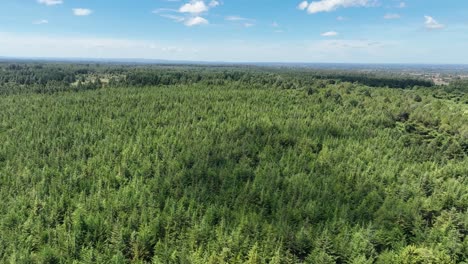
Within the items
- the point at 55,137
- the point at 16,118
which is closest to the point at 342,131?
the point at 55,137

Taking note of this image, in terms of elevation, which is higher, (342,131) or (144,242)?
(342,131)

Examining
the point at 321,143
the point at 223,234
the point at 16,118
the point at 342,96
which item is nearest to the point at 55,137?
the point at 16,118

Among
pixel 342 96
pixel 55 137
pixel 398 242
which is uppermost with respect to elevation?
pixel 342 96

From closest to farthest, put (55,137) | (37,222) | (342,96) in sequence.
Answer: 1. (37,222)
2. (55,137)
3. (342,96)

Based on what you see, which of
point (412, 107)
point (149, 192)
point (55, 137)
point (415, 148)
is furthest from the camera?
point (412, 107)

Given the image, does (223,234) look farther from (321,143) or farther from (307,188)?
(321,143)

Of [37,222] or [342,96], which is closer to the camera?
[37,222]
